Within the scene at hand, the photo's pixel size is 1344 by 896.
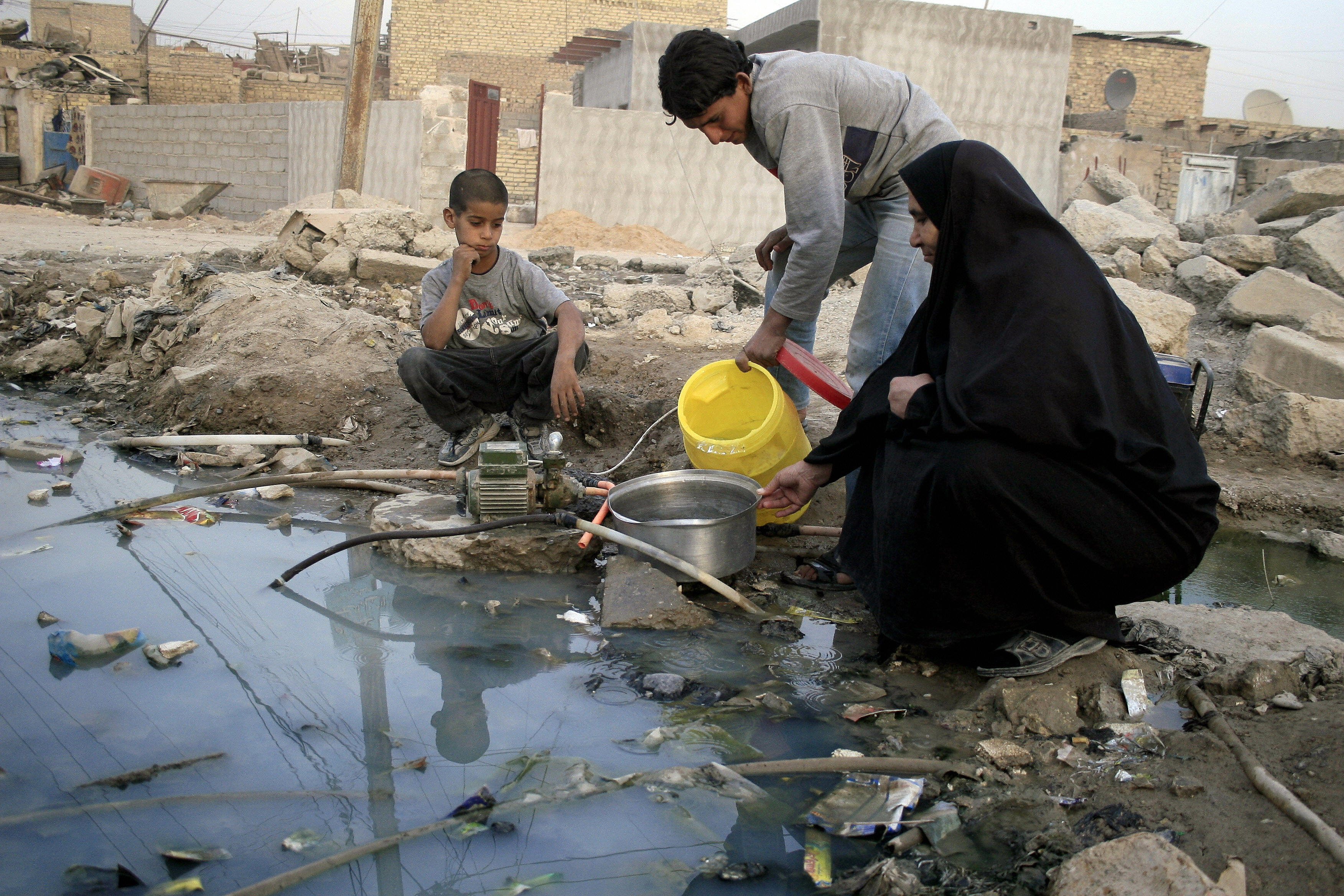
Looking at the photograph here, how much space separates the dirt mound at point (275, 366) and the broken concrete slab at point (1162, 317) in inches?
182

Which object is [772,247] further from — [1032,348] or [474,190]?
[1032,348]

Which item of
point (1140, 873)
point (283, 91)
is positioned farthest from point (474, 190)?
point (283, 91)

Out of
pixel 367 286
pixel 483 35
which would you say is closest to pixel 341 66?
pixel 483 35

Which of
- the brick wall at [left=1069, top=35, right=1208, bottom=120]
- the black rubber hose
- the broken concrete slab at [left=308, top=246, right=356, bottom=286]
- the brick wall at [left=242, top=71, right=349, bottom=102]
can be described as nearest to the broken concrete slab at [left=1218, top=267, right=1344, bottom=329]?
the black rubber hose

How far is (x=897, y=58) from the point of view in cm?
1481

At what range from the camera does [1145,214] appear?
10.5 meters

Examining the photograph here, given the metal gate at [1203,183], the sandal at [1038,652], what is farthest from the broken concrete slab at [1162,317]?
the metal gate at [1203,183]

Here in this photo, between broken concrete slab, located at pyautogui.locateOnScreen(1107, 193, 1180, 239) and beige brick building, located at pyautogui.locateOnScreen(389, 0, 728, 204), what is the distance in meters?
20.5

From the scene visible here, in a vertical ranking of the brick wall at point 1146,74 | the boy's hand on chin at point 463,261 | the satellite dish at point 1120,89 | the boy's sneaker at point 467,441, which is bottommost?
the boy's sneaker at point 467,441

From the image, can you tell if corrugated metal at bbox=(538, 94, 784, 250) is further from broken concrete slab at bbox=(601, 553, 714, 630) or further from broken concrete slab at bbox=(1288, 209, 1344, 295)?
broken concrete slab at bbox=(601, 553, 714, 630)

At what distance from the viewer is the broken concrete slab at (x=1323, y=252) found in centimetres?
680

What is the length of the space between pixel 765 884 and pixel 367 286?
22.3 feet

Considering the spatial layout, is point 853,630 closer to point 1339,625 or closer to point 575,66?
point 1339,625

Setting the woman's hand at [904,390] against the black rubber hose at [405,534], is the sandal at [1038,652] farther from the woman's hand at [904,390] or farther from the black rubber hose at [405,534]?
the black rubber hose at [405,534]
